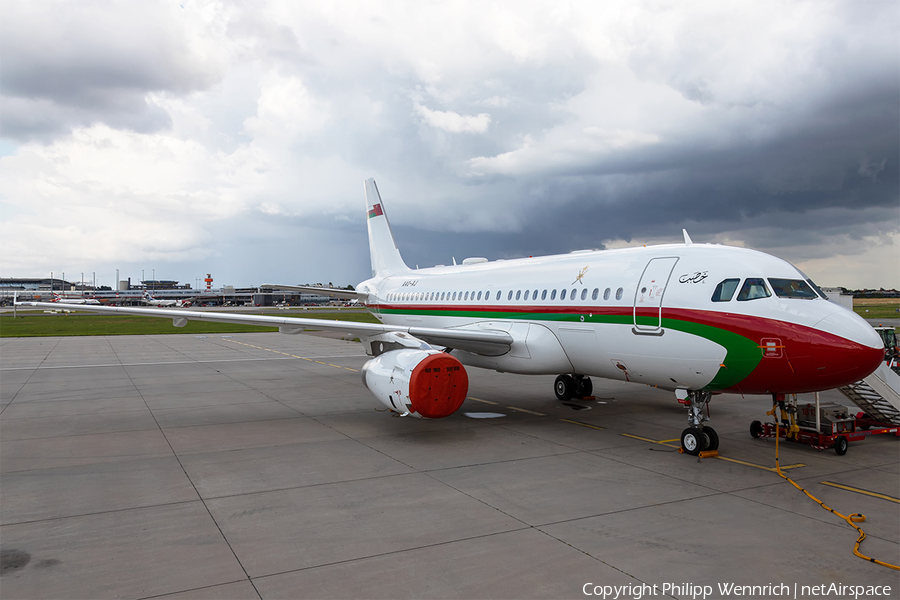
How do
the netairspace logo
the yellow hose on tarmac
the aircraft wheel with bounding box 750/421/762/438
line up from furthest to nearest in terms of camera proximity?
the aircraft wheel with bounding box 750/421/762/438
the yellow hose on tarmac
the netairspace logo

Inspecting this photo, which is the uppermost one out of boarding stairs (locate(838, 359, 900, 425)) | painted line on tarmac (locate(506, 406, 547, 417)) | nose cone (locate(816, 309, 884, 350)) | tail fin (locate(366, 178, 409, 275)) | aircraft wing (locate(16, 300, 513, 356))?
tail fin (locate(366, 178, 409, 275))

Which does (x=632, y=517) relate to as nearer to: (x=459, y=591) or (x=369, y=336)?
(x=459, y=591)

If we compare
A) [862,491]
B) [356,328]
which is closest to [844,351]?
Answer: [862,491]

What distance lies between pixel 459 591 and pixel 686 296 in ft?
24.2

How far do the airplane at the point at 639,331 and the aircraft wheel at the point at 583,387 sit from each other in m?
0.04

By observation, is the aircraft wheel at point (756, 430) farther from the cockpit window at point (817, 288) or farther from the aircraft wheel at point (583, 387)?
the aircraft wheel at point (583, 387)

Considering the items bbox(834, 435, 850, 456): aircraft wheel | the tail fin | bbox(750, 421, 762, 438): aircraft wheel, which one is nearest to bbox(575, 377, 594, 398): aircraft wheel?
bbox(750, 421, 762, 438): aircraft wheel

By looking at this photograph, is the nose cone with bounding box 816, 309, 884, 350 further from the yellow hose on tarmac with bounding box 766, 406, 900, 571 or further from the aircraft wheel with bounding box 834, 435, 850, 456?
the aircraft wheel with bounding box 834, 435, 850, 456

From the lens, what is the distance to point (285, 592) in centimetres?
583

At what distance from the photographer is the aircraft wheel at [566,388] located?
1762 cm

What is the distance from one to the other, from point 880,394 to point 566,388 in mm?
7653

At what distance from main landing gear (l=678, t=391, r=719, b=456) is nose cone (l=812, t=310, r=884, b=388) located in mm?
2360

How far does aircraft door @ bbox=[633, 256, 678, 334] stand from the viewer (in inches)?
450

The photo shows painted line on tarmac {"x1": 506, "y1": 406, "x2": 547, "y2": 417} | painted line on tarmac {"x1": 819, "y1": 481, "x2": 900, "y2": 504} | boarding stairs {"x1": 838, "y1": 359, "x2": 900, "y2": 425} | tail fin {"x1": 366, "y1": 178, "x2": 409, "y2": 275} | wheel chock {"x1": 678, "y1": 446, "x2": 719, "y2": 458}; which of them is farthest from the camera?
tail fin {"x1": 366, "y1": 178, "x2": 409, "y2": 275}
